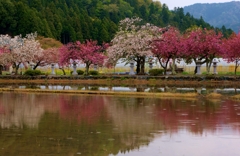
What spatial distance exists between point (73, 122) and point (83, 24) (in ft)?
277

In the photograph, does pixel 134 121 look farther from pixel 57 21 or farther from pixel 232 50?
pixel 57 21

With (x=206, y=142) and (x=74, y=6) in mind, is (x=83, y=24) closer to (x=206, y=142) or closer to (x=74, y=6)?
(x=74, y=6)

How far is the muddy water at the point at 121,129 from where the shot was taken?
11.6 m

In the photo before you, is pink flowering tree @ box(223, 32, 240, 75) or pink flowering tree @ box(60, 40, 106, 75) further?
pink flowering tree @ box(60, 40, 106, 75)

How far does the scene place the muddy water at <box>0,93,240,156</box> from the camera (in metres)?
11.6

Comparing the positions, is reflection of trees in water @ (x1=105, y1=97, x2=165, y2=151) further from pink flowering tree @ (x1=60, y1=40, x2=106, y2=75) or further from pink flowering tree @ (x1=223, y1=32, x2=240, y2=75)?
pink flowering tree @ (x1=60, y1=40, x2=106, y2=75)

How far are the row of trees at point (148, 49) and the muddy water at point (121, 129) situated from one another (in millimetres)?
22070

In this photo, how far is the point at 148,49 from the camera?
4597 cm

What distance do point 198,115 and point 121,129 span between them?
459cm

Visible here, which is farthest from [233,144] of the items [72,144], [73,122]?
[73,122]

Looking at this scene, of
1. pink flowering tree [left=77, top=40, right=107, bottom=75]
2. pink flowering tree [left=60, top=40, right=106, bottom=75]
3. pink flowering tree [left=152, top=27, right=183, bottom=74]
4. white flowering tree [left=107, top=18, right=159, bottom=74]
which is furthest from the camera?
pink flowering tree [left=60, top=40, right=106, bottom=75]

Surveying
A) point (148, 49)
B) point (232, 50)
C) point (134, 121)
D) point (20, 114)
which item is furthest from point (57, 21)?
point (134, 121)

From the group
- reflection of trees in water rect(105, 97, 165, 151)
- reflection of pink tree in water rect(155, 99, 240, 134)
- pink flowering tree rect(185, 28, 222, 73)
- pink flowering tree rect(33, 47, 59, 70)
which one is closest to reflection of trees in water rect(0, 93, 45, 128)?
reflection of trees in water rect(105, 97, 165, 151)

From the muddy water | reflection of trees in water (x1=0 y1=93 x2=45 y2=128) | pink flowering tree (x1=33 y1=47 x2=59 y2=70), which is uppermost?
pink flowering tree (x1=33 y1=47 x2=59 y2=70)
